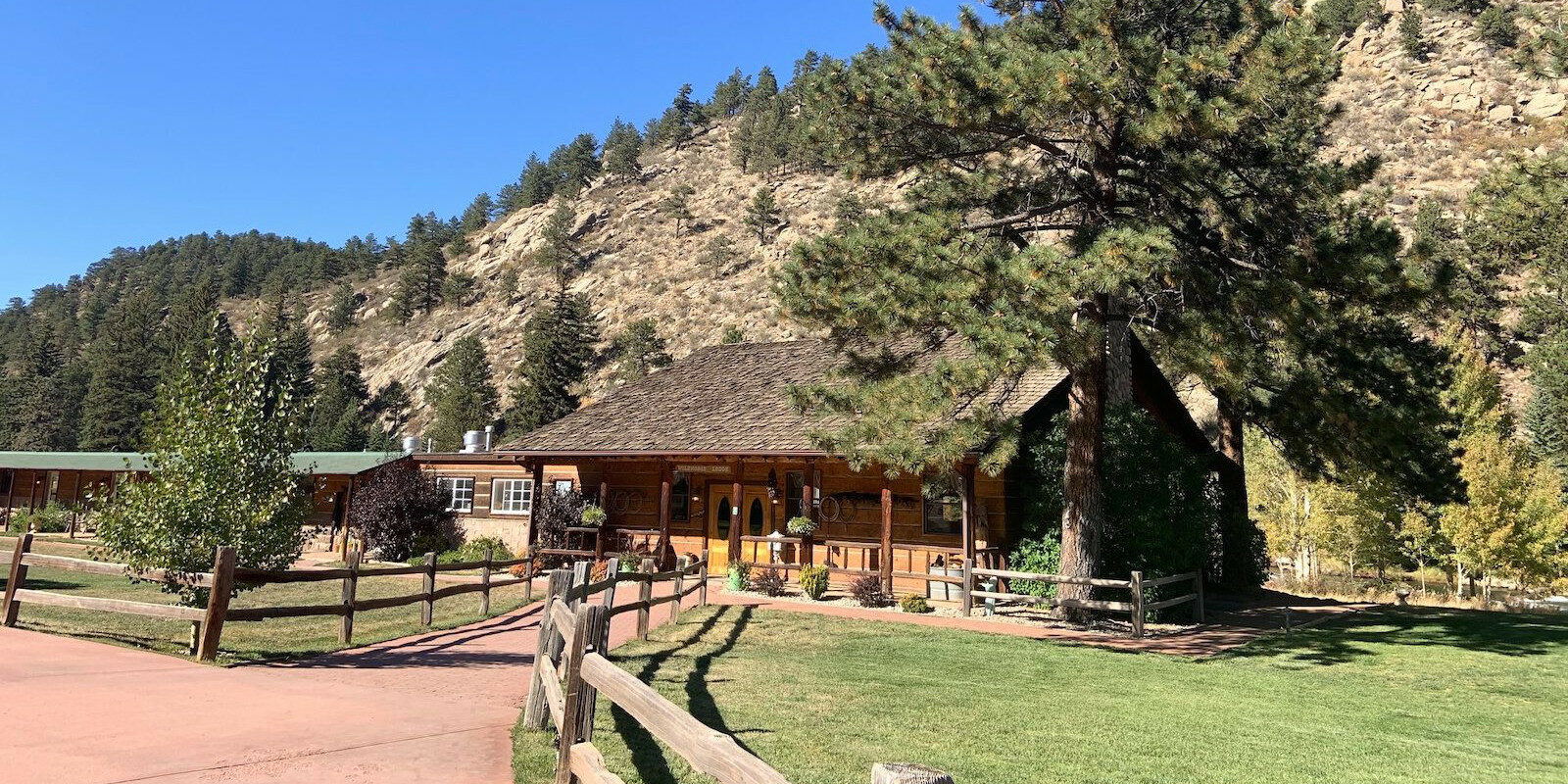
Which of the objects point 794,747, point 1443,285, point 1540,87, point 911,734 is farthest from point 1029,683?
point 1540,87

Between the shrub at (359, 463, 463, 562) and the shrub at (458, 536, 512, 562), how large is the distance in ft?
3.87

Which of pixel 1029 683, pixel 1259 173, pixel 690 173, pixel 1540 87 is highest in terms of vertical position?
pixel 690 173

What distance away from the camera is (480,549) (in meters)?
25.4

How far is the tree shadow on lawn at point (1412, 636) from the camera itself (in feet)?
44.2

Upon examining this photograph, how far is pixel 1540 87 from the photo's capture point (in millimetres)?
70375

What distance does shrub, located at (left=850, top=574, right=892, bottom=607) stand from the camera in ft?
58.7

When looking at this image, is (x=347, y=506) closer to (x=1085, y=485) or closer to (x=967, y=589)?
(x=967, y=589)

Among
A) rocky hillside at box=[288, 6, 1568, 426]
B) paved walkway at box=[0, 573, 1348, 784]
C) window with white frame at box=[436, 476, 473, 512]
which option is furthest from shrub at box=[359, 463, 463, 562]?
rocky hillside at box=[288, 6, 1568, 426]

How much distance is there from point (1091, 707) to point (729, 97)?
440ft

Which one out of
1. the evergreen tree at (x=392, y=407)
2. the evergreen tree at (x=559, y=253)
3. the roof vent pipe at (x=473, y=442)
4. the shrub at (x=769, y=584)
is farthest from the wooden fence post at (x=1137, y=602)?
the evergreen tree at (x=559, y=253)

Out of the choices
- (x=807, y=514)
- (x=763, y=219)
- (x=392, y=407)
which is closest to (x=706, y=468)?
(x=807, y=514)

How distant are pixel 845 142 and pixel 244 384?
32.9 feet

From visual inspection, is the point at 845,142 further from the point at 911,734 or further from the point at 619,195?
the point at 619,195

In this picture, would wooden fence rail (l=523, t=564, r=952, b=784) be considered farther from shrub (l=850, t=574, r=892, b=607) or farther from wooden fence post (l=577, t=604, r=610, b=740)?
shrub (l=850, t=574, r=892, b=607)
